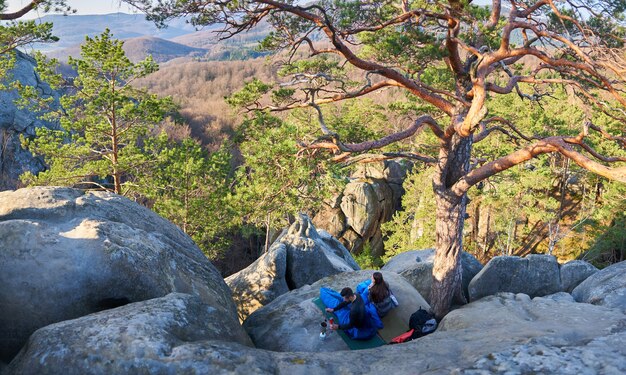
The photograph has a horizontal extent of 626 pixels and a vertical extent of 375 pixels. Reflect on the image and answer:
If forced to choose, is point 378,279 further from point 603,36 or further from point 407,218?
point 407,218

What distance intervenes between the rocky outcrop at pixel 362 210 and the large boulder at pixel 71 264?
26.6m

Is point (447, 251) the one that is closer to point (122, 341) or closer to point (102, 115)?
point (122, 341)

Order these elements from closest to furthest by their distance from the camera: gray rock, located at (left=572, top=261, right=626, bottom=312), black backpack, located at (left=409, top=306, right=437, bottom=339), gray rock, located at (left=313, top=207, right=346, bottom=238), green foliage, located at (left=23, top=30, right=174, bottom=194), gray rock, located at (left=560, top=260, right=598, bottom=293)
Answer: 1. black backpack, located at (left=409, top=306, right=437, bottom=339)
2. gray rock, located at (left=572, top=261, right=626, bottom=312)
3. gray rock, located at (left=560, top=260, right=598, bottom=293)
4. green foliage, located at (left=23, top=30, right=174, bottom=194)
5. gray rock, located at (left=313, top=207, right=346, bottom=238)

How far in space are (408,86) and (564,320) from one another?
5.05 metres

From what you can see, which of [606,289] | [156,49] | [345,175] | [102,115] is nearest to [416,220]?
[345,175]

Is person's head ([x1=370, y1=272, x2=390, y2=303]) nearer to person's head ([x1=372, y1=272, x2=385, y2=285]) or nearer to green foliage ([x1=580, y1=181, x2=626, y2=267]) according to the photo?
person's head ([x1=372, y1=272, x2=385, y2=285])

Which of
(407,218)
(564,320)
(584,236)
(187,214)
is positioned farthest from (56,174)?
(584,236)

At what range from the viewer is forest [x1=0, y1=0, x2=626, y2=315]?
827 centimetres

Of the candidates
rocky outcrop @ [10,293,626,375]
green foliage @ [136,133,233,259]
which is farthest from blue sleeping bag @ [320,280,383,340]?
green foliage @ [136,133,233,259]

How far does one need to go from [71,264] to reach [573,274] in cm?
1255

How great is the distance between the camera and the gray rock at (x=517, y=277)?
10.7 meters

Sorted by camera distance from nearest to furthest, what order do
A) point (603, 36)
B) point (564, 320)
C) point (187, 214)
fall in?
point (564, 320) → point (603, 36) → point (187, 214)

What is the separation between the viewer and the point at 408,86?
873 centimetres

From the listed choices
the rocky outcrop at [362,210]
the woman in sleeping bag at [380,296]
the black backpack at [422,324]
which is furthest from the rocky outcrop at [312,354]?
the rocky outcrop at [362,210]
